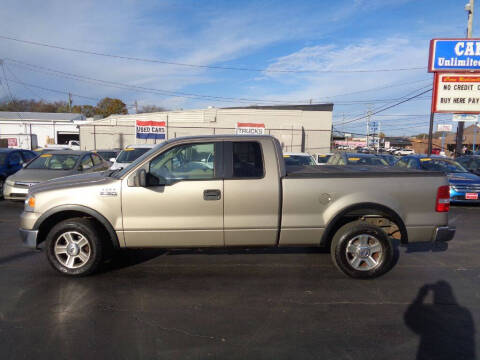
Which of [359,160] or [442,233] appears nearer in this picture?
[442,233]

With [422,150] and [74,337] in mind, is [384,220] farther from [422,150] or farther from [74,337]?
[422,150]

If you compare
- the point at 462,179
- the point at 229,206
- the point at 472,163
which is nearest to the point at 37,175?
the point at 229,206

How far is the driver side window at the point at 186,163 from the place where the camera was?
13.8ft

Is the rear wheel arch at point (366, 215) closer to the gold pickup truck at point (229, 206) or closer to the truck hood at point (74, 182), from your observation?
the gold pickup truck at point (229, 206)

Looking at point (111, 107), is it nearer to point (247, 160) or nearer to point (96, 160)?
point (96, 160)

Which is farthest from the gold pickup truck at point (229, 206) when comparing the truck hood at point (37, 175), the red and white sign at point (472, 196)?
the red and white sign at point (472, 196)

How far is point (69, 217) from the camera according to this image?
439 cm

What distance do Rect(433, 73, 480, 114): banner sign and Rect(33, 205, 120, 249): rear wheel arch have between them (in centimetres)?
1637

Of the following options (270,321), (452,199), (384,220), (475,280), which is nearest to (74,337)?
(270,321)

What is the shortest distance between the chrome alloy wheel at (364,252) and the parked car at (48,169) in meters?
8.17

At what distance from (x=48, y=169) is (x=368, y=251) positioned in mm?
9174

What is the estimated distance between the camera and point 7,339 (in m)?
2.96

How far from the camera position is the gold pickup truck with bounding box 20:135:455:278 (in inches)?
163

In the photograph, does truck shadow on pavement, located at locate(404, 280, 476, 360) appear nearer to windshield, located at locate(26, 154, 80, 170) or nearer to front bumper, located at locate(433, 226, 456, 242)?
front bumper, located at locate(433, 226, 456, 242)
